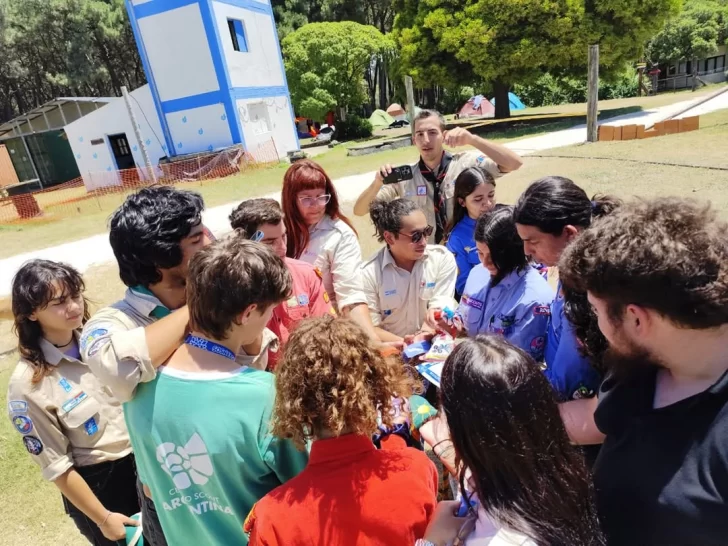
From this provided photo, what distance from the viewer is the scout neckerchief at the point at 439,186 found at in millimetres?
3973

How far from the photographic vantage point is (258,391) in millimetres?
1507

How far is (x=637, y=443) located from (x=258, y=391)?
1.07 meters

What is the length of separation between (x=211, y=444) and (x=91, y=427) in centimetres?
112

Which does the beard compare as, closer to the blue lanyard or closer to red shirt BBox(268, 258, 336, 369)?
the blue lanyard

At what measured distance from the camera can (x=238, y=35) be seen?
21719mm

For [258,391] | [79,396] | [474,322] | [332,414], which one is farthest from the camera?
[474,322]

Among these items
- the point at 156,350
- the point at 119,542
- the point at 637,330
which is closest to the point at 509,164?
the point at 637,330

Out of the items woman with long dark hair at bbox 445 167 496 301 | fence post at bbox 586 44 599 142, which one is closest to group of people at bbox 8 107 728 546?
woman with long dark hair at bbox 445 167 496 301

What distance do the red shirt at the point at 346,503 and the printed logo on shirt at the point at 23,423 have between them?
52.3 inches

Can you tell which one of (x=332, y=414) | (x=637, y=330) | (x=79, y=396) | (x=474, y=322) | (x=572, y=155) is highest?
(x=637, y=330)

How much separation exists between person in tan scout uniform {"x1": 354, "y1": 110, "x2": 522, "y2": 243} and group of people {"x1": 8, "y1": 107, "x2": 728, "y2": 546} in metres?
1.79

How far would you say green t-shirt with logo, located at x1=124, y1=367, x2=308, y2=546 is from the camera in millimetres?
1478

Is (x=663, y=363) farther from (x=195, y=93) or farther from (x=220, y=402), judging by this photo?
(x=195, y=93)

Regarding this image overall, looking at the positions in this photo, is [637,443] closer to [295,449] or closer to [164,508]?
[295,449]
